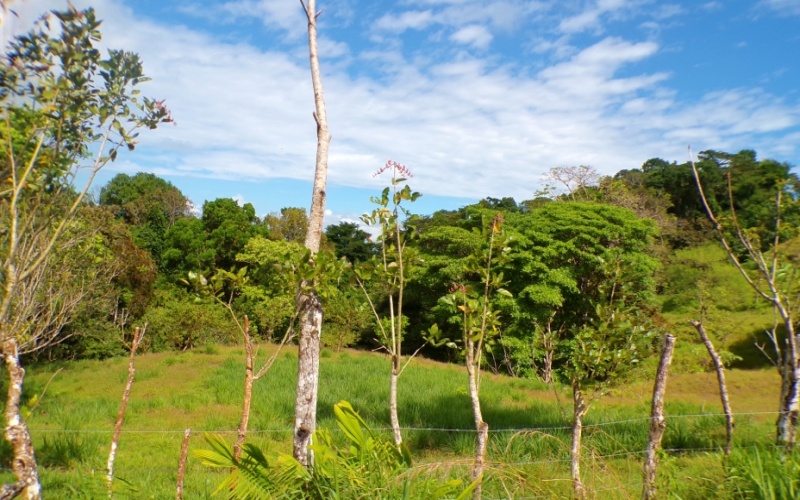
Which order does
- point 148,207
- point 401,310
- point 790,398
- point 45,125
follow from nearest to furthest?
point 45,125, point 790,398, point 401,310, point 148,207

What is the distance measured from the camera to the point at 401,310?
731 centimetres

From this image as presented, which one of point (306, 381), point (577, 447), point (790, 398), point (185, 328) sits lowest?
point (185, 328)

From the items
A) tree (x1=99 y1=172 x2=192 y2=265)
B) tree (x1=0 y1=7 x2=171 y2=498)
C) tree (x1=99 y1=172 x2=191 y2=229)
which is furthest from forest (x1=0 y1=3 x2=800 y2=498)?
tree (x1=99 y1=172 x2=191 y2=229)

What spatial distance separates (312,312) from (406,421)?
571 cm

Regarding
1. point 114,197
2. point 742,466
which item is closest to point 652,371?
point 742,466

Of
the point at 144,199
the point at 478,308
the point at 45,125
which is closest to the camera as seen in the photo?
the point at 45,125

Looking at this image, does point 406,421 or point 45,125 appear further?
point 406,421

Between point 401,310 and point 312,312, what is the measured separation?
406 centimetres

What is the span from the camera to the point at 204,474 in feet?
19.0

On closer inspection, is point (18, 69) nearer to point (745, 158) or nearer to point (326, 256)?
point (326, 256)

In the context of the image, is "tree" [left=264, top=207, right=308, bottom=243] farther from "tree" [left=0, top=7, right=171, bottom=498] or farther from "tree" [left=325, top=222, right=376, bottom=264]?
"tree" [left=0, top=7, right=171, bottom=498]

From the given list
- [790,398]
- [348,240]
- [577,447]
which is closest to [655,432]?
[577,447]

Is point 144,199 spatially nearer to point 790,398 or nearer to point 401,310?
point 401,310

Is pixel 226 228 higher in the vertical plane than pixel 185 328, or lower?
higher
